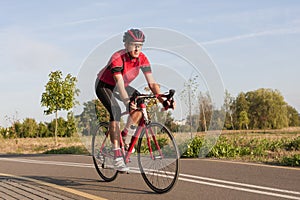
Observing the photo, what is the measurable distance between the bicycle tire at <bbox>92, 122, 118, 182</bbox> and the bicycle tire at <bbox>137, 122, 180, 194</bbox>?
80cm

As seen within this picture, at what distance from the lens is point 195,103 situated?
837cm

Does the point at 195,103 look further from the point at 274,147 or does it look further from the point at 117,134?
the point at 274,147

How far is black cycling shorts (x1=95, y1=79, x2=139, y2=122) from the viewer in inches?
240

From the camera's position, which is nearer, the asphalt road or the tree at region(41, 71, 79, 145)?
the asphalt road

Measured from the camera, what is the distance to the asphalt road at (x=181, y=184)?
5590 mm

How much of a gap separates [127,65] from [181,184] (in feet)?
6.67

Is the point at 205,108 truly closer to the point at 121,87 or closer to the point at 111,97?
the point at 111,97

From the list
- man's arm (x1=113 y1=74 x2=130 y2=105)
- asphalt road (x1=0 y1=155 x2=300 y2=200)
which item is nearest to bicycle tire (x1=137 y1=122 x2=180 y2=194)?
asphalt road (x1=0 y1=155 x2=300 y2=200)

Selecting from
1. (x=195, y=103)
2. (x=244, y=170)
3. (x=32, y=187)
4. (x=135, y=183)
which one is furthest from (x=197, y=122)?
(x=32, y=187)

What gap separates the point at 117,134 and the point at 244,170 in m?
2.62

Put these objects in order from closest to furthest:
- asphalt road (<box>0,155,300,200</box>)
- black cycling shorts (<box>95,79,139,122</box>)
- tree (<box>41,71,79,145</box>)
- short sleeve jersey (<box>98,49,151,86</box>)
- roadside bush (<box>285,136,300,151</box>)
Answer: asphalt road (<box>0,155,300,200</box>), short sleeve jersey (<box>98,49,151,86</box>), black cycling shorts (<box>95,79,139,122</box>), roadside bush (<box>285,136,300,151</box>), tree (<box>41,71,79,145</box>)

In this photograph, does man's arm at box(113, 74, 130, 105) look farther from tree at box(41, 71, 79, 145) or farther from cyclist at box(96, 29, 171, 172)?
tree at box(41, 71, 79, 145)

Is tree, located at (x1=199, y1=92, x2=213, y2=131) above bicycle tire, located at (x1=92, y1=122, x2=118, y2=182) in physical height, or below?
above

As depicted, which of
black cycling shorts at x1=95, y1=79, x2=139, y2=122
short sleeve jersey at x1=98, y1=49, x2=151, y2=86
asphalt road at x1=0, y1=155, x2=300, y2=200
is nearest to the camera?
asphalt road at x1=0, y1=155, x2=300, y2=200
